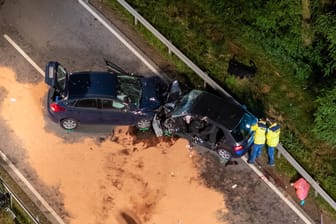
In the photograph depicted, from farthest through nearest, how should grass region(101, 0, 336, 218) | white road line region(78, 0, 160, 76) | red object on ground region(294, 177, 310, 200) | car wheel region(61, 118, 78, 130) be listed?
white road line region(78, 0, 160, 76)
grass region(101, 0, 336, 218)
car wheel region(61, 118, 78, 130)
red object on ground region(294, 177, 310, 200)

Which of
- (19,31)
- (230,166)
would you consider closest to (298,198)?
(230,166)

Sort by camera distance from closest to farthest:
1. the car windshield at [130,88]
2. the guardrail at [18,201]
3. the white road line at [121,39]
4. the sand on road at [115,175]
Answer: the guardrail at [18,201], the sand on road at [115,175], the car windshield at [130,88], the white road line at [121,39]

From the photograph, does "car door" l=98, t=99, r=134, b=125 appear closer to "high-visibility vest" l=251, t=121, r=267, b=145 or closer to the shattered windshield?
the shattered windshield

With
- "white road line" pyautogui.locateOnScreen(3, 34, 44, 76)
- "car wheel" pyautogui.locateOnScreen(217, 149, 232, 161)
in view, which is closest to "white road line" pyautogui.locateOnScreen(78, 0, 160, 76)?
"white road line" pyautogui.locateOnScreen(3, 34, 44, 76)

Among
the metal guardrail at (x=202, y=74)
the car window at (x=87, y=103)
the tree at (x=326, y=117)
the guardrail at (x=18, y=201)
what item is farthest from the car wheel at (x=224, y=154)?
the guardrail at (x=18, y=201)

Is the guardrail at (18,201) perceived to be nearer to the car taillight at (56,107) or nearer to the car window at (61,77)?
the car taillight at (56,107)

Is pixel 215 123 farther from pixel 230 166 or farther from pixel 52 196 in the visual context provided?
pixel 52 196

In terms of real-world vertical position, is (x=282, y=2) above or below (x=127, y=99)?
above
